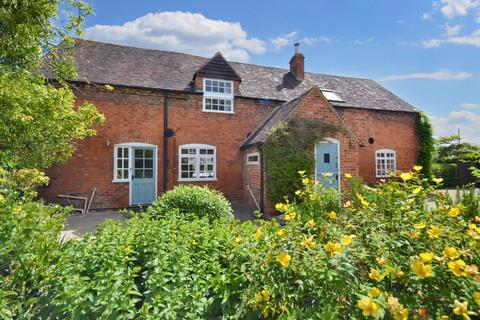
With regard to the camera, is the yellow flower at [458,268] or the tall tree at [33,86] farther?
the tall tree at [33,86]

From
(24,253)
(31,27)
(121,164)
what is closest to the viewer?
(24,253)

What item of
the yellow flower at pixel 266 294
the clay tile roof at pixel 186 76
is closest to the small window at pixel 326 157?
the clay tile roof at pixel 186 76

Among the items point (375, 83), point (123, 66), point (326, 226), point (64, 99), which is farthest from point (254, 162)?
point (375, 83)

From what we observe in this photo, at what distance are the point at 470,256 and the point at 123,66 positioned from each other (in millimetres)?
13896

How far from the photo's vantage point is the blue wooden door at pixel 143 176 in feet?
37.9

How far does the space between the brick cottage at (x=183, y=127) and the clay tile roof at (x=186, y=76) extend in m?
0.05

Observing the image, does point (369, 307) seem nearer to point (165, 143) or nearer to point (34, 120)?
point (34, 120)

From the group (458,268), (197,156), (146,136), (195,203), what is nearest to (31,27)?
(195,203)

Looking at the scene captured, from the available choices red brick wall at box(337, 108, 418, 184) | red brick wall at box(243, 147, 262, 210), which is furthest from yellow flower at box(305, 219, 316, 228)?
red brick wall at box(337, 108, 418, 184)

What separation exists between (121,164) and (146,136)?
1.63m

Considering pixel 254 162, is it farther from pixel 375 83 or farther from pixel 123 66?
pixel 375 83

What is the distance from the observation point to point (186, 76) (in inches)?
524

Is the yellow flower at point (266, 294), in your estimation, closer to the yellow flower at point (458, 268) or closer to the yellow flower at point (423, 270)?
the yellow flower at point (423, 270)

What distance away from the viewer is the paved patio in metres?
7.48
